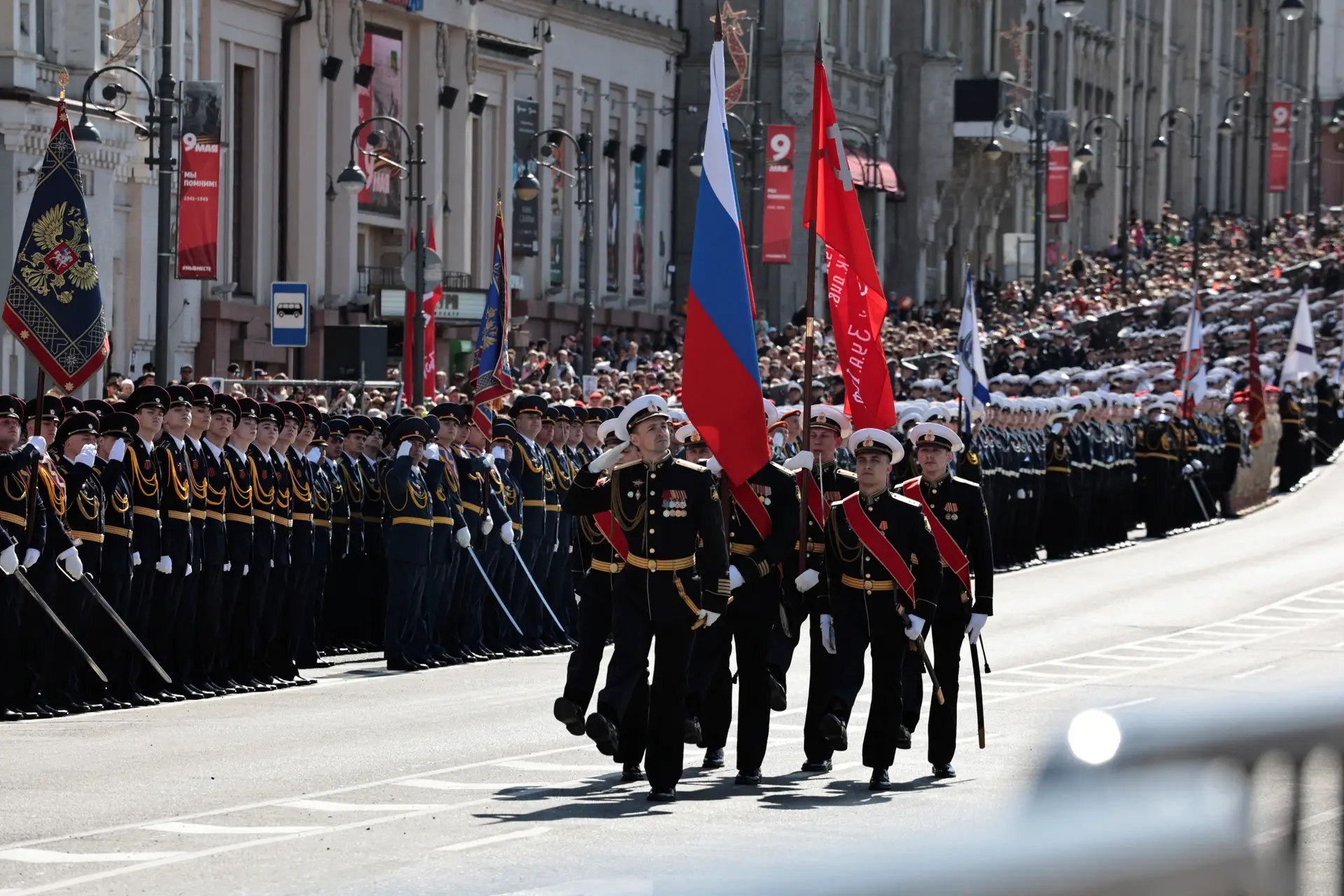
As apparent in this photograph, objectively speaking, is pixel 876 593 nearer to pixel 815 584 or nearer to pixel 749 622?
pixel 815 584

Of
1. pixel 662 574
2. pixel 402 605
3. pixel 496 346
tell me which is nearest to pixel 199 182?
pixel 496 346

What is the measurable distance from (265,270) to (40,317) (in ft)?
86.5

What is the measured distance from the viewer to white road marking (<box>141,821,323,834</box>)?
35.8 feet

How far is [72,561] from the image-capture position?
15.5 meters

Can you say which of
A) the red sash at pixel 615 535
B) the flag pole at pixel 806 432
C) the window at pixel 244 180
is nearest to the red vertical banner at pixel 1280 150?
the window at pixel 244 180

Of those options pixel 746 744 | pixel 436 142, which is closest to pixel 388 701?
pixel 746 744

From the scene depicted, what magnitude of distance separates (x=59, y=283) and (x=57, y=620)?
8.99 feet

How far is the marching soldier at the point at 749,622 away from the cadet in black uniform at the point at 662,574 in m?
0.68

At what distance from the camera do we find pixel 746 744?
12.8 meters

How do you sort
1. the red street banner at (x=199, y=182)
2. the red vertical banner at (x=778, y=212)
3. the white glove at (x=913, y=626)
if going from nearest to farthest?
the white glove at (x=913, y=626) < the red street banner at (x=199, y=182) < the red vertical banner at (x=778, y=212)

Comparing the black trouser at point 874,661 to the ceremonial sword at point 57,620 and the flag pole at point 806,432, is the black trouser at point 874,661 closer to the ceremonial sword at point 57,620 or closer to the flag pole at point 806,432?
the flag pole at point 806,432

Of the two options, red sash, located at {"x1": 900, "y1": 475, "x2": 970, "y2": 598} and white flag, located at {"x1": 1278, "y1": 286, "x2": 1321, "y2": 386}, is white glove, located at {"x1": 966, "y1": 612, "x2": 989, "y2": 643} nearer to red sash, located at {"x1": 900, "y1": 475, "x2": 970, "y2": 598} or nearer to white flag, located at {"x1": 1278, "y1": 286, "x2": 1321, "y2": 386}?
red sash, located at {"x1": 900, "y1": 475, "x2": 970, "y2": 598}

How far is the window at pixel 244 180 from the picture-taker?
1678 inches

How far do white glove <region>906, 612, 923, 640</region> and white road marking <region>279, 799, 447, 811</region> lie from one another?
2603 millimetres
